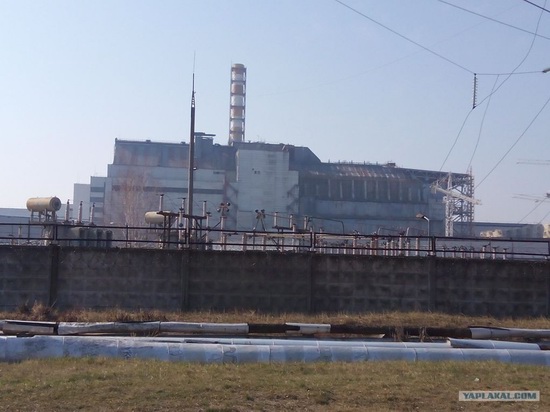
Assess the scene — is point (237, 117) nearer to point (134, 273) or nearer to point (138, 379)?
point (134, 273)

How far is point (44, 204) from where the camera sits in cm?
3388

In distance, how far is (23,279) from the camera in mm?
23875

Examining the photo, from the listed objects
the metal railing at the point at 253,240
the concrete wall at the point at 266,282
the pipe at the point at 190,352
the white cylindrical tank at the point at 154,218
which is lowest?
the pipe at the point at 190,352

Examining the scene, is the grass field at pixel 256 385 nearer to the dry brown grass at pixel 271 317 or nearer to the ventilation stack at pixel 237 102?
the dry brown grass at pixel 271 317

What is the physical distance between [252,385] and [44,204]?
2545 cm

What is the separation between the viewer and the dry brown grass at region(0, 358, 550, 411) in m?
9.65

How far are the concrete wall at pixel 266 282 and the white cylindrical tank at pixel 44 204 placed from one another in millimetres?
10064

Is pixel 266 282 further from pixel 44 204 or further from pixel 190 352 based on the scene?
pixel 44 204

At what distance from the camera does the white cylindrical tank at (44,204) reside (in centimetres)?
3372

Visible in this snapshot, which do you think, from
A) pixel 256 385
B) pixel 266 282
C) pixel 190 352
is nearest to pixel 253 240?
pixel 266 282

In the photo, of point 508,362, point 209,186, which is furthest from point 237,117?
point 508,362

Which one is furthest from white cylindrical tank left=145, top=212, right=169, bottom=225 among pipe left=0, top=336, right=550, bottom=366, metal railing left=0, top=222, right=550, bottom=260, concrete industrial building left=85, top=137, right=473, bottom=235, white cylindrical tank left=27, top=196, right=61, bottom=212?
concrete industrial building left=85, top=137, right=473, bottom=235

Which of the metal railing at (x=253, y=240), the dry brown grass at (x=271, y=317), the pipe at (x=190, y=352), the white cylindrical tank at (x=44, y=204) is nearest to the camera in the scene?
the pipe at (x=190, y=352)

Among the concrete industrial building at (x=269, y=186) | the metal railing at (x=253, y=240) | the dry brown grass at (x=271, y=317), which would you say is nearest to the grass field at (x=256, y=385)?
the dry brown grass at (x=271, y=317)
